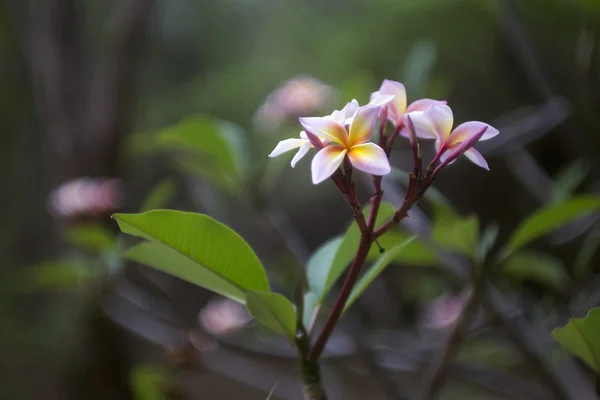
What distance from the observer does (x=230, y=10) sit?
7.66ft

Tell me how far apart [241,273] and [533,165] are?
72 centimetres

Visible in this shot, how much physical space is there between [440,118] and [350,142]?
6 cm

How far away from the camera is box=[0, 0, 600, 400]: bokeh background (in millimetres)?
728

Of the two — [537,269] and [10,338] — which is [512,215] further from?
[10,338]

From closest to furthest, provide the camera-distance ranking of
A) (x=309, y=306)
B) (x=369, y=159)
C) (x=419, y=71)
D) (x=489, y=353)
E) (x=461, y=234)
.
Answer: (x=369, y=159), (x=309, y=306), (x=461, y=234), (x=419, y=71), (x=489, y=353)

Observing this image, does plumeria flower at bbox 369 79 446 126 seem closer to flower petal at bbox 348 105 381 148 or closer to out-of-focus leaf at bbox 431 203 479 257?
flower petal at bbox 348 105 381 148

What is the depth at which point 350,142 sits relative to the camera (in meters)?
0.30

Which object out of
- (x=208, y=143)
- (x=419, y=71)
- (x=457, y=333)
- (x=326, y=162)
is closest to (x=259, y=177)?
(x=208, y=143)

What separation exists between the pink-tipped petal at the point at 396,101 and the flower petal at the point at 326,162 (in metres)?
0.07

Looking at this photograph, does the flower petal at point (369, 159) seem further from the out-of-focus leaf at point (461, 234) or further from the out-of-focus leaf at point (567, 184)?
the out-of-focus leaf at point (567, 184)

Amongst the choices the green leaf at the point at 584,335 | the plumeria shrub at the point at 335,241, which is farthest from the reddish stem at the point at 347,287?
the green leaf at the point at 584,335

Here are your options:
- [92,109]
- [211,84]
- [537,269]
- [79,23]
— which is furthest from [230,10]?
[537,269]

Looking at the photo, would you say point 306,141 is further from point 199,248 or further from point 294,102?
point 294,102

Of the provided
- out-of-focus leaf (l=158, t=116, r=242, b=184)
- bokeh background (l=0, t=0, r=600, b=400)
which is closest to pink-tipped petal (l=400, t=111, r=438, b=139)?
bokeh background (l=0, t=0, r=600, b=400)
